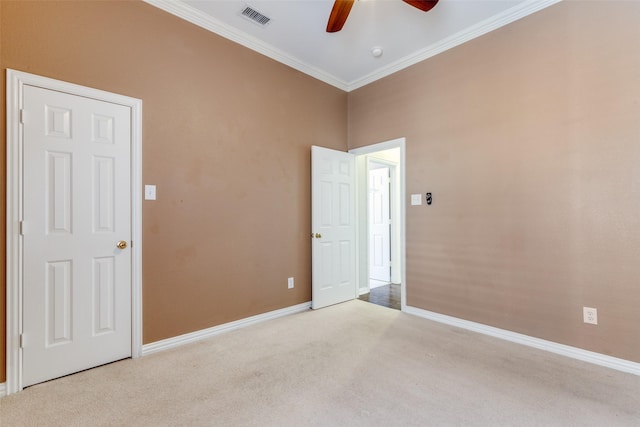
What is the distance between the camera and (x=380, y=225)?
526 cm

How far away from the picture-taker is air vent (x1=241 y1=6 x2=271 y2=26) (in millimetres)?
2650

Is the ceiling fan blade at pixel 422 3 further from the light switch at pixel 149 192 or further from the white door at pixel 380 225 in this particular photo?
the white door at pixel 380 225

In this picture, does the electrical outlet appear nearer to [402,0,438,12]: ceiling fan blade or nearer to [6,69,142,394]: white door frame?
[402,0,438,12]: ceiling fan blade

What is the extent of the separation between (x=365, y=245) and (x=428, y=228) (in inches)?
48.8

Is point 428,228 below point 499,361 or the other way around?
the other way around

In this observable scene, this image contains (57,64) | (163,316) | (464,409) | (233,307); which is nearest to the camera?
(464,409)

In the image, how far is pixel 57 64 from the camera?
2.07 meters

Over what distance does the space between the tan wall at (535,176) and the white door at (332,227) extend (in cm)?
86

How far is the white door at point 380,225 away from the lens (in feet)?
16.9

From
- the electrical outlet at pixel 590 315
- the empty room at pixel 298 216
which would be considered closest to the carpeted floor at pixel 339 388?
the empty room at pixel 298 216

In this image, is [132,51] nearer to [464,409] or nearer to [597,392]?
[464,409]

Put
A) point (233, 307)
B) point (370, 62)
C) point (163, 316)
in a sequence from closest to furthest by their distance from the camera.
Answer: point (163, 316) → point (233, 307) → point (370, 62)

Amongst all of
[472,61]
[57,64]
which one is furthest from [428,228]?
[57,64]

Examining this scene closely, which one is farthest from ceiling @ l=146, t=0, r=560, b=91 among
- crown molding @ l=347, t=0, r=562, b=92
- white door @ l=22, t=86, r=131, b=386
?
white door @ l=22, t=86, r=131, b=386
